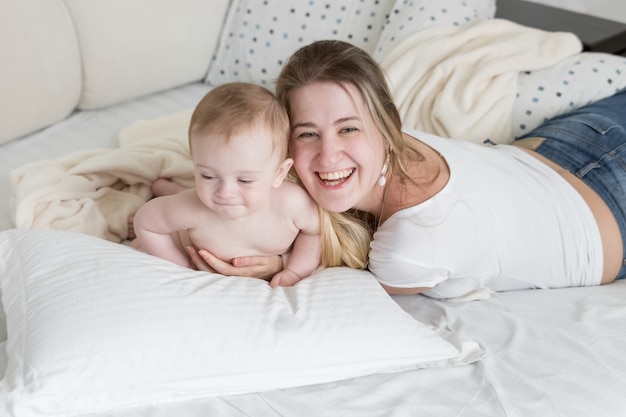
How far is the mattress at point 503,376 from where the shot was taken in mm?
991

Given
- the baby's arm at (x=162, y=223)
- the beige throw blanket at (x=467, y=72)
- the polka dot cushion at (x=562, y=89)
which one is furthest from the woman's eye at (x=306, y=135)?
the polka dot cushion at (x=562, y=89)

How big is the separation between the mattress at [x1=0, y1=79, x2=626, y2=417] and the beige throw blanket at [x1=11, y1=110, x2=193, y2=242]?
0.31 m

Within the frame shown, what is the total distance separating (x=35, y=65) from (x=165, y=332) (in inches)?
39.3

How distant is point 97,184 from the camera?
1507mm

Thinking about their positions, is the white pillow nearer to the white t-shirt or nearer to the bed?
the bed

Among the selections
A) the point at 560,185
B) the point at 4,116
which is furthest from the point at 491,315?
the point at 4,116

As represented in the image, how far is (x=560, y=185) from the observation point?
1476mm

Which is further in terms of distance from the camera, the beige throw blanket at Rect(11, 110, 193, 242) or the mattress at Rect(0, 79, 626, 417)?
the beige throw blanket at Rect(11, 110, 193, 242)

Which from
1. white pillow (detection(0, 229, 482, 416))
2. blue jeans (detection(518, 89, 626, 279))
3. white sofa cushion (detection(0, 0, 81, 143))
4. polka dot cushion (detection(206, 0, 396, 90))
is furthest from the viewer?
polka dot cushion (detection(206, 0, 396, 90))

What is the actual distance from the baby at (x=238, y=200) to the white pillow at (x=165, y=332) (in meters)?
0.13

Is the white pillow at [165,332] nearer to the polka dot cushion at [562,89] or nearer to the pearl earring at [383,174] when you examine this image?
the pearl earring at [383,174]

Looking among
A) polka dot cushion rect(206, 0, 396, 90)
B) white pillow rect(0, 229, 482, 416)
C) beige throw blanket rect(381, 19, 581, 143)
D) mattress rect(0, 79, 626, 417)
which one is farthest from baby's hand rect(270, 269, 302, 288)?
polka dot cushion rect(206, 0, 396, 90)

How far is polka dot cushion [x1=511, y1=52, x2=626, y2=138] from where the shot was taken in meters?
1.70

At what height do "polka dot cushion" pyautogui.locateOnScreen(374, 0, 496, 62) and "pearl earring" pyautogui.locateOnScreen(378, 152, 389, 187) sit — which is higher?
"polka dot cushion" pyautogui.locateOnScreen(374, 0, 496, 62)
